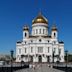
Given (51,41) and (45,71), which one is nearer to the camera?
(45,71)

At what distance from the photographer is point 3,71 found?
38.1 meters

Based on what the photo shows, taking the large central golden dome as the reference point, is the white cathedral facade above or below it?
below

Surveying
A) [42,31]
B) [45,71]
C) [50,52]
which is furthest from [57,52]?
[45,71]

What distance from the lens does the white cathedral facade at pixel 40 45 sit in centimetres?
7838

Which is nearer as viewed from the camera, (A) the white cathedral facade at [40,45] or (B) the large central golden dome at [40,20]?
(A) the white cathedral facade at [40,45]

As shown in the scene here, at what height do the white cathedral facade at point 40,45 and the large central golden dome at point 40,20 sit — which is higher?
the large central golden dome at point 40,20

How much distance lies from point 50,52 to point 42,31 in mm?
6453

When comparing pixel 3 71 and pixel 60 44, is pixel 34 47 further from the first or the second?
pixel 3 71

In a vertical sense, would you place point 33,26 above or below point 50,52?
above

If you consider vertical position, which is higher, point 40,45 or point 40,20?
point 40,20

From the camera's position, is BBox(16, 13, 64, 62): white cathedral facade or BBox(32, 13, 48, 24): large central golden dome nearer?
BBox(16, 13, 64, 62): white cathedral facade

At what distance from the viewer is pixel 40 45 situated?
257 feet

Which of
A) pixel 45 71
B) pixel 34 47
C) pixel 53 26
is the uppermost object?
pixel 53 26

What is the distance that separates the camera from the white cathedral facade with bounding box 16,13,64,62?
78.4m
